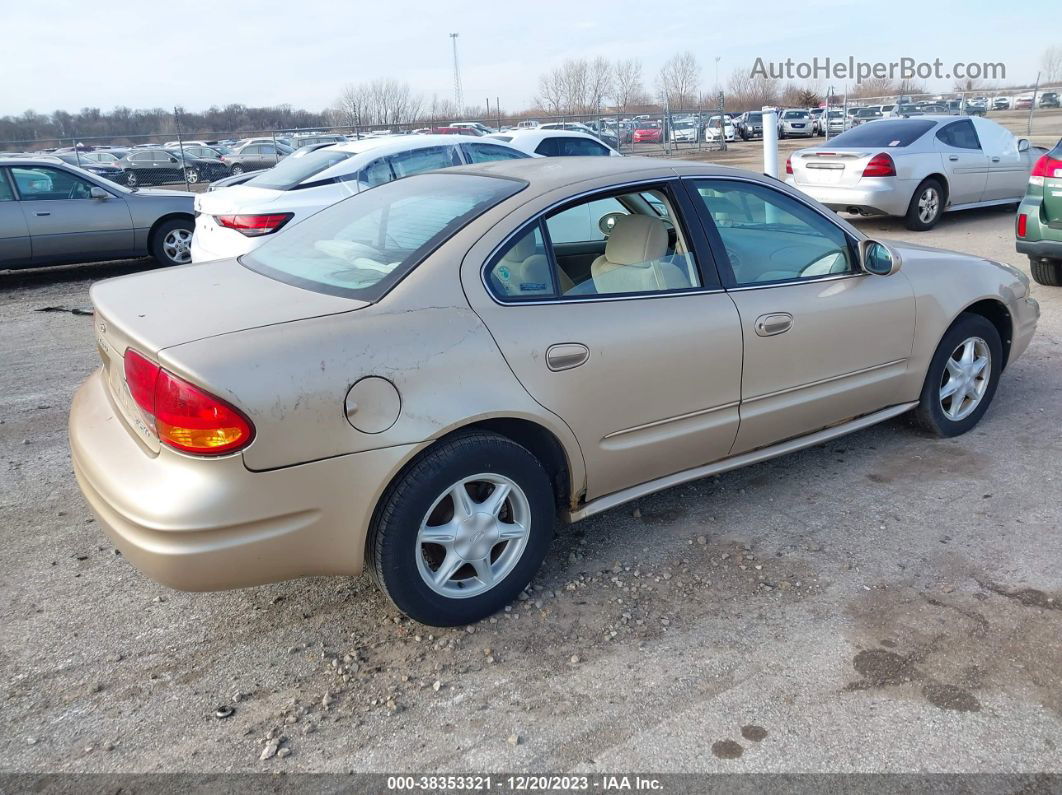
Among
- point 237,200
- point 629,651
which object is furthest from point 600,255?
point 237,200

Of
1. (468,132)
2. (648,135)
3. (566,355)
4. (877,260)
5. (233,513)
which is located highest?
(468,132)

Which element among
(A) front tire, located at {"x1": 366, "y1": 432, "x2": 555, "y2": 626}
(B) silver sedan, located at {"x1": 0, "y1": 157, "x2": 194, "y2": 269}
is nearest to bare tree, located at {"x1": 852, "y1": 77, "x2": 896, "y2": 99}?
(B) silver sedan, located at {"x1": 0, "y1": 157, "x2": 194, "y2": 269}

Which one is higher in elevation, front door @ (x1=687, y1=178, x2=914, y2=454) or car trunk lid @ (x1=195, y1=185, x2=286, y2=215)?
car trunk lid @ (x1=195, y1=185, x2=286, y2=215)

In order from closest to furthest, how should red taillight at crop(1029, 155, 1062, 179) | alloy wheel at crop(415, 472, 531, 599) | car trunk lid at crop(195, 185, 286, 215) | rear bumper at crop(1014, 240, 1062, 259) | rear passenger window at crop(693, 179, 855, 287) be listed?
alloy wheel at crop(415, 472, 531, 599)
rear passenger window at crop(693, 179, 855, 287)
red taillight at crop(1029, 155, 1062, 179)
rear bumper at crop(1014, 240, 1062, 259)
car trunk lid at crop(195, 185, 286, 215)

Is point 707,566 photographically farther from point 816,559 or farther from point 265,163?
point 265,163

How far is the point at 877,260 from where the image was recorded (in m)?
4.08

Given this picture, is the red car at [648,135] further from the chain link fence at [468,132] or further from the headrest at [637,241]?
the headrest at [637,241]

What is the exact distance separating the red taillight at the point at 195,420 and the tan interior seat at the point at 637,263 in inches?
58.6

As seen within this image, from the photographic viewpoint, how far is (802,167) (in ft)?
37.8

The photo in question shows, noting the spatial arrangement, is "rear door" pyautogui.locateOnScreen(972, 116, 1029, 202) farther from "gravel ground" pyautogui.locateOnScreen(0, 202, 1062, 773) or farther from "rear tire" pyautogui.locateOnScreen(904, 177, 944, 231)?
"gravel ground" pyautogui.locateOnScreen(0, 202, 1062, 773)

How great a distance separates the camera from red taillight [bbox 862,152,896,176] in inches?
431

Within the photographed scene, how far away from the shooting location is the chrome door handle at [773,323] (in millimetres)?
3719

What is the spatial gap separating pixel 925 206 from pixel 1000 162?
5.36ft

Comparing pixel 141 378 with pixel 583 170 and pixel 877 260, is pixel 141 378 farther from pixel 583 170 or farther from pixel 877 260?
pixel 877 260
